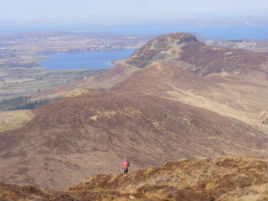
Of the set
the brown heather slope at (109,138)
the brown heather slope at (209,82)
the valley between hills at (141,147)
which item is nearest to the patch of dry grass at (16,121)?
the valley between hills at (141,147)

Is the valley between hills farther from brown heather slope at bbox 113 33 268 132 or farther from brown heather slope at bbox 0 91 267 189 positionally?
brown heather slope at bbox 113 33 268 132

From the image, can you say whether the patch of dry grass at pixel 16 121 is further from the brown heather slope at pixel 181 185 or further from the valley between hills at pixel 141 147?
the brown heather slope at pixel 181 185

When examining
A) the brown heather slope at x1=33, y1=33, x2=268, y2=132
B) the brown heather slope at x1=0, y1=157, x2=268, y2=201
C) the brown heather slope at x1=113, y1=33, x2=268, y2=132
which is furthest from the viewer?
the brown heather slope at x1=33, y1=33, x2=268, y2=132

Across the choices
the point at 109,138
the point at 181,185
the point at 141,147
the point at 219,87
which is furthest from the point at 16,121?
the point at 219,87

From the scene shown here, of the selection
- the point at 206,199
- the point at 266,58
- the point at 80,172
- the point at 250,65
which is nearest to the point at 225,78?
the point at 250,65

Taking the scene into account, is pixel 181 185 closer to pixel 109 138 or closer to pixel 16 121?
pixel 109 138

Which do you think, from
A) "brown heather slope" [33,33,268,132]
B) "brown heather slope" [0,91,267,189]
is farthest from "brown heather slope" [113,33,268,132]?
"brown heather slope" [0,91,267,189]
